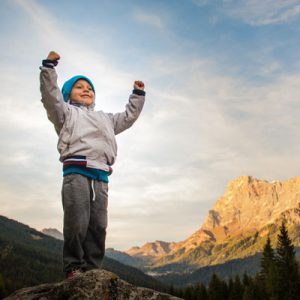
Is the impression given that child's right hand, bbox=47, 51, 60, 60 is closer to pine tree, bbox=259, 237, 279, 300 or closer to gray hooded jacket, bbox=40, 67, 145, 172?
gray hooded jacket, bbox=40, 67, 145, 172

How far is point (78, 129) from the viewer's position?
6.23 metres

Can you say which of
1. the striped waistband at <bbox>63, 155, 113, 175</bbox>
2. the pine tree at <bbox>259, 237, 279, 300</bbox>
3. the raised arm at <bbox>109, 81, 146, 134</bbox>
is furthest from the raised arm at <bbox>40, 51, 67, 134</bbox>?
the pine tree at <bbox>259, 237, 279, 300</bbox>

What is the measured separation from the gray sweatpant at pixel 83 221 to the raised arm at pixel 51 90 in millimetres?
1026

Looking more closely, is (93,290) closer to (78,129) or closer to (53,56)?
(78,129)

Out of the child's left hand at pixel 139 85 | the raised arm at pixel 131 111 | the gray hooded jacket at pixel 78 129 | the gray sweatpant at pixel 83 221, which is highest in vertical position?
the child's left hand at pixel 139 85

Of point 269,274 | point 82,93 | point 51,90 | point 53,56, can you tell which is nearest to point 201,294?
point 269,274

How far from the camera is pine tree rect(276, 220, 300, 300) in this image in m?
62.3

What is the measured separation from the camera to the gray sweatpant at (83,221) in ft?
18.4

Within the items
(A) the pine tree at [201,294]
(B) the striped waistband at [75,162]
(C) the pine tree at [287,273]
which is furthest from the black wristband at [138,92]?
(A) the pine tree at [201,294]

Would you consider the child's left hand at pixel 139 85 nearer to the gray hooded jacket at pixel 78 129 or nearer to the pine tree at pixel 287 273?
the gray hooded jacket at pixel 78 129

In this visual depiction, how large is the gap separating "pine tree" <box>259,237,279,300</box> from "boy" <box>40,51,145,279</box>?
210 feet

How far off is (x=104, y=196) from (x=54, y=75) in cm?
200

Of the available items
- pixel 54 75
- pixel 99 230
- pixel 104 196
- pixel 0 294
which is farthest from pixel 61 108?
pixel 0 294

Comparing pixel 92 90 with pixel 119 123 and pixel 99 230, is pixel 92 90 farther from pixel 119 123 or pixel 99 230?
pixel 99 230
